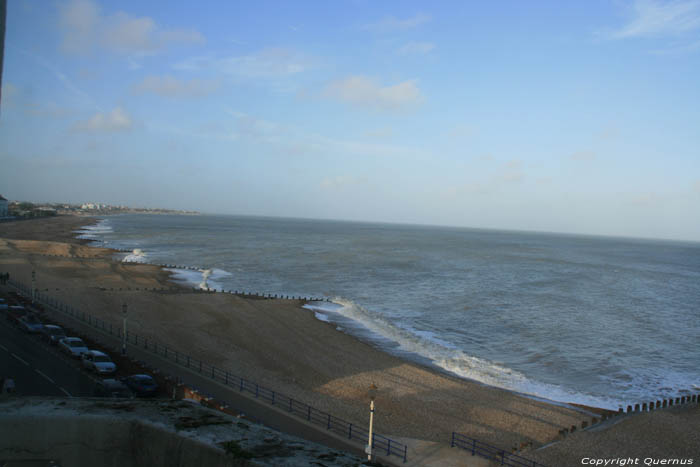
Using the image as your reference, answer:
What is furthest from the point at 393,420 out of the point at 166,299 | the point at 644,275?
the point at 644,275

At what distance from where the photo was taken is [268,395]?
59.4 feet

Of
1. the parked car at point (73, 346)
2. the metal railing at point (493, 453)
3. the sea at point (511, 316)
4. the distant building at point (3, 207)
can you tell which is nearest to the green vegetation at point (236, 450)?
the metal railing at point (493, 453)

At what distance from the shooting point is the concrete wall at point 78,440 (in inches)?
153

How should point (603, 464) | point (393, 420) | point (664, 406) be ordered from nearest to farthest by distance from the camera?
point (603, 464), point (393, 420), point (664, 406)

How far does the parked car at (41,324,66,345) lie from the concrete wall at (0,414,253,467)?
62.9 feet

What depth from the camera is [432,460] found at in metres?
13.1

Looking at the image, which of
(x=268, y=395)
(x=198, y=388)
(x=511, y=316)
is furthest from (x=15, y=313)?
(x=511, y=316)

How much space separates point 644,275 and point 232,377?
82.3 meters

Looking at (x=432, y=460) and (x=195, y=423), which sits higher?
(x=195, y=423)

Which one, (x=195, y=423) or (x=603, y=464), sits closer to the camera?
(x=195, y=423)

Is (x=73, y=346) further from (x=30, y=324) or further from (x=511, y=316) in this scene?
(x=511, y=316)

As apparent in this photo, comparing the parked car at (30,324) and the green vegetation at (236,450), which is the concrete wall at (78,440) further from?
the parked car at (30,324)

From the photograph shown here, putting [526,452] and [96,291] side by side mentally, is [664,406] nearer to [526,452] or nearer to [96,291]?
[526,452]

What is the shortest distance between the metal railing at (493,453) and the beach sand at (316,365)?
23.9 inches
